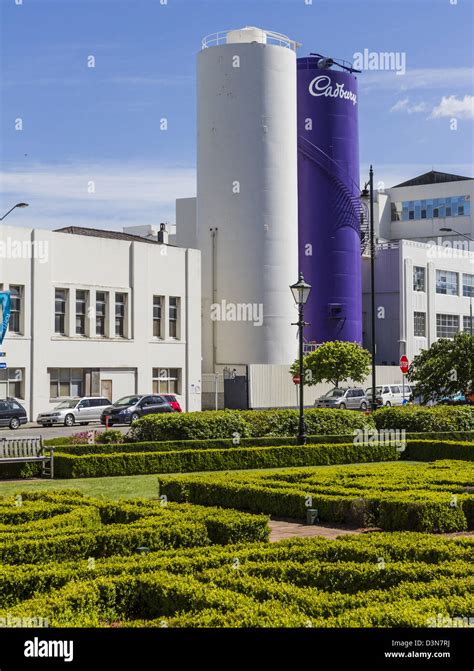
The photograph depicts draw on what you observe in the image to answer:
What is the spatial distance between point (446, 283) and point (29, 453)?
197 feet

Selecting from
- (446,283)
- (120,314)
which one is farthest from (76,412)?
(446,283)

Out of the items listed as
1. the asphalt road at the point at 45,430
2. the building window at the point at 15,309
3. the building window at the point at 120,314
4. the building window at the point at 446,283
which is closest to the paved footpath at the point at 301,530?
the asphalt road at the point at 45,430

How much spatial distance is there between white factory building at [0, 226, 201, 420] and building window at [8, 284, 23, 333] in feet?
0.15

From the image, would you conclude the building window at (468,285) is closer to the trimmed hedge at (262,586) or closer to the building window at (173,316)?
the building window at (173,316)

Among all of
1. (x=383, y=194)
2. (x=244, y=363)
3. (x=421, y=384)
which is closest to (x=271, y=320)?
(x=244, y=363)

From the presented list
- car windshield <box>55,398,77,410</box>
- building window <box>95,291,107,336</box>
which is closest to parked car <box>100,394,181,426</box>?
car windshield <box>55,398,77,410</box>

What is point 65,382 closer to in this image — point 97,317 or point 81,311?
point 81,311

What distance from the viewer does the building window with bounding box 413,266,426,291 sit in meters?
74.6

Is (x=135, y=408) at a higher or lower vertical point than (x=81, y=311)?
lower

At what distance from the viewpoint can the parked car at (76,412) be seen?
4388cm

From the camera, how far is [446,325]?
79.3 m

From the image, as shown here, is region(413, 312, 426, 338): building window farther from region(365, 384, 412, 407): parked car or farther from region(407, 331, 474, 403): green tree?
region(407, 331, 474, 403): green tree

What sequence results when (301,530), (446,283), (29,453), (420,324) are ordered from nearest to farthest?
(301,530) < (29,453) < (420,324) < (446,283)

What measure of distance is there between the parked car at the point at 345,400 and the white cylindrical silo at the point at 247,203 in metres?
6.42
